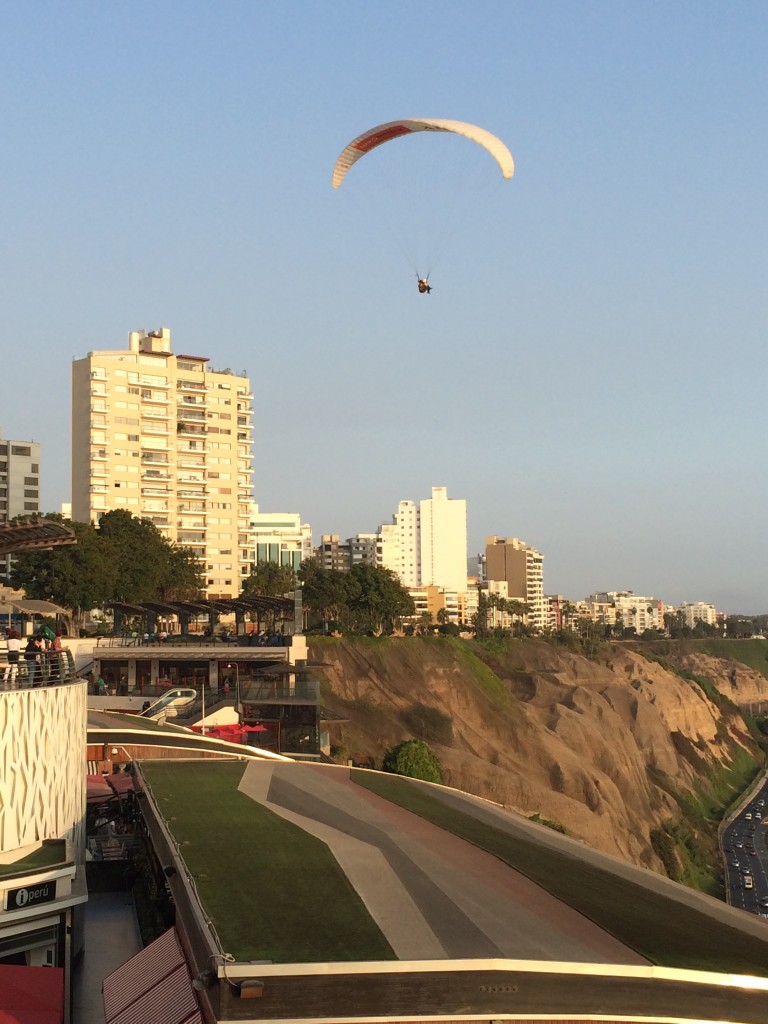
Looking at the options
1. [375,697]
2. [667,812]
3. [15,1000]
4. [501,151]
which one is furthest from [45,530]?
[667,812]

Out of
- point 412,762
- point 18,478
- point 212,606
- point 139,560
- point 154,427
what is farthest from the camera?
point 18,478

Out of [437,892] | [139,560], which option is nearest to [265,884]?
[437,892]

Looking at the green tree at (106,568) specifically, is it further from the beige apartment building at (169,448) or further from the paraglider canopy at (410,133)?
the paraglider canopy at (410,133)

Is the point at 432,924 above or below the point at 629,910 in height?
above

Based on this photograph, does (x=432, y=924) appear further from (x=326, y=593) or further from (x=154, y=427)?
(x=154, y=427)

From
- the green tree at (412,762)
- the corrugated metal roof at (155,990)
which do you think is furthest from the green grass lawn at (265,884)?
the green tree at (412,762)

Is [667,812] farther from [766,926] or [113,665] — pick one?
[766,926]
